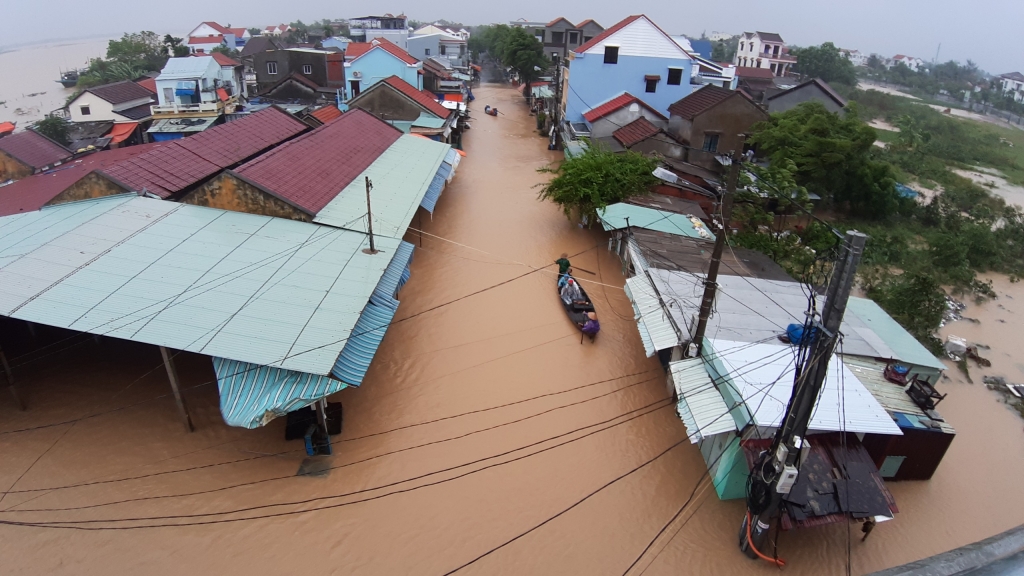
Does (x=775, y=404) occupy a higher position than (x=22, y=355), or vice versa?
(x=775, y=404)

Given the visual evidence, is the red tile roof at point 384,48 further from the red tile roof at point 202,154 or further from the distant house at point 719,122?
the distant house at point 719,122

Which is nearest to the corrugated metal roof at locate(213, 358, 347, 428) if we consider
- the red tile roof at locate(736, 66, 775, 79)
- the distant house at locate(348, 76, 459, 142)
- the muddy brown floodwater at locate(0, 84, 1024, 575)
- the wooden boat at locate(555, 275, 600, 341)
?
the muddy brown floodwater at locate(0, 84, 1024, 575)

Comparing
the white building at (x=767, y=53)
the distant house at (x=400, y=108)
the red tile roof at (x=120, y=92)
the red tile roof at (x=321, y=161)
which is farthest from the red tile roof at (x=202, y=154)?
the white building at (x=767, y=53)

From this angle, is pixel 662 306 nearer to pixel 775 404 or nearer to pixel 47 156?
pixel 775 404

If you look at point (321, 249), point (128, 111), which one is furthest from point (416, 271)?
point (128, 111)

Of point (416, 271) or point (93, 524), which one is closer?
point (93, 524)
